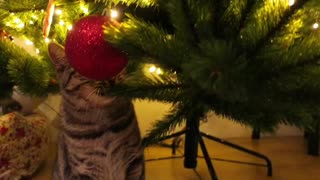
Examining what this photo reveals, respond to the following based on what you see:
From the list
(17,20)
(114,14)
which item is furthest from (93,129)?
(17,20)

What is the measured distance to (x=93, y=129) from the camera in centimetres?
43

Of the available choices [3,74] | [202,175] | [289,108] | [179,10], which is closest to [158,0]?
[179,10]

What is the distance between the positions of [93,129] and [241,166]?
48cm

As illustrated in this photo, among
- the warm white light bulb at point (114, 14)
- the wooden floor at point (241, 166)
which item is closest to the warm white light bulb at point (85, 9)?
the warm white light bulb at point (114, 14)

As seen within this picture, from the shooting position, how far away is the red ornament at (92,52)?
0.38 meters

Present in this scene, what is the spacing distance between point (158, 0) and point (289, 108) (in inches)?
7.2

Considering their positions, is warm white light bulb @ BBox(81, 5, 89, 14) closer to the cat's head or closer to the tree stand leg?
the cat's head

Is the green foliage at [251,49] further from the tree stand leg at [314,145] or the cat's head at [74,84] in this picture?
the tree stand leg at [314,145]

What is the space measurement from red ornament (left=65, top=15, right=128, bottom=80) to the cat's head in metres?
0.03

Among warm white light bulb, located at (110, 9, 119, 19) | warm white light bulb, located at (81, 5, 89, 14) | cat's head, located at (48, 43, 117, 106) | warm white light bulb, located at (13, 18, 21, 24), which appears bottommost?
cat's head, located at (48, 43, 117, 106)

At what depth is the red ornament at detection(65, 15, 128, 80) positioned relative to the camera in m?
0.38

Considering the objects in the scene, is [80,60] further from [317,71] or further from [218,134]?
[218,134]

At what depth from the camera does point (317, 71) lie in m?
0.38

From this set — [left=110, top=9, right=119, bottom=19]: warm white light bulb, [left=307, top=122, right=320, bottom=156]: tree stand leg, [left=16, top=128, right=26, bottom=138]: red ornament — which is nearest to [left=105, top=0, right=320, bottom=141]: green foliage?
[left=110, top=9, right=119, bottom=19]: warm white light bulb
